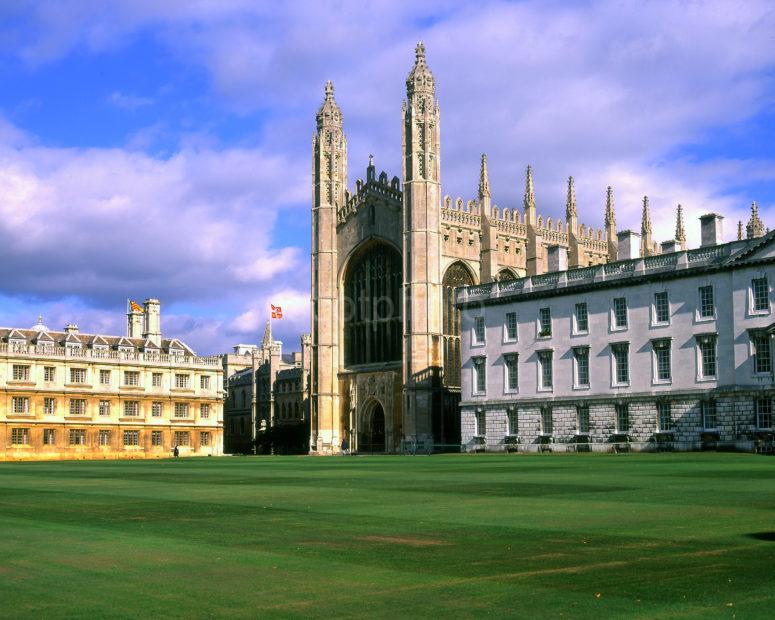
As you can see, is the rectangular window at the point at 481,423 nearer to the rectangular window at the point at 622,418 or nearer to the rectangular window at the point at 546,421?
the rectangular window at the point at 546,421

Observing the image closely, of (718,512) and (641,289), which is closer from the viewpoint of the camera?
(718,512)

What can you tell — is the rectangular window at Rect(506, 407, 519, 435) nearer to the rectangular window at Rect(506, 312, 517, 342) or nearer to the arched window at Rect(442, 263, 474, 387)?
the rectangular window at Rect(506, 312, 517, 342)

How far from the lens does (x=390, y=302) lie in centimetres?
8088

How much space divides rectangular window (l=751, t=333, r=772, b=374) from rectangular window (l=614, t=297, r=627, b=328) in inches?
316

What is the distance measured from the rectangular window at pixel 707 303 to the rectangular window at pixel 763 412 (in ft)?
17.2

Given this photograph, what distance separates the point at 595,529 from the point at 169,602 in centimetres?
710

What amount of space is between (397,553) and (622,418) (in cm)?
4837

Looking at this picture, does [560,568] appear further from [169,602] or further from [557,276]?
[557,276]

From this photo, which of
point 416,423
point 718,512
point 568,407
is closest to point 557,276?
point 568,407

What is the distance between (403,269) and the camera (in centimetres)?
7731

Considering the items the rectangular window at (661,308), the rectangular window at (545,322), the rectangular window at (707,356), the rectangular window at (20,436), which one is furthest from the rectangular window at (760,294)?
the rectangular window at (20,436)

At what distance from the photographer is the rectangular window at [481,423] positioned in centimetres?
6694

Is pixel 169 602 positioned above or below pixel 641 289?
below

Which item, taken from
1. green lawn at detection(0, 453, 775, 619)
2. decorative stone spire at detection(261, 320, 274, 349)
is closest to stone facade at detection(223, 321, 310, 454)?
decorative stone spire at detection(261, 320, 274, 349)
